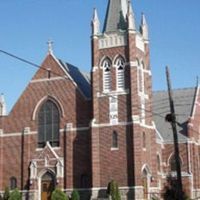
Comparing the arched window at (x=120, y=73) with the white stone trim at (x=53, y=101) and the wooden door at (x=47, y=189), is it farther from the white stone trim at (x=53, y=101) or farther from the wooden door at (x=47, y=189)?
the wooden door at (x=47, y=189)

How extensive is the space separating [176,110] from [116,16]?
1389cm

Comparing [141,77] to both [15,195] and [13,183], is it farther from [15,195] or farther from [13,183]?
[13,183]

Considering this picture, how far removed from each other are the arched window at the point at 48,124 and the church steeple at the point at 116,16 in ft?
28.1

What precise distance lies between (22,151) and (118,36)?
13511 millimetres

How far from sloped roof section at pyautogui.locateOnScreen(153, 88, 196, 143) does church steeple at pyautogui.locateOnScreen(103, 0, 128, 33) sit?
38.5 ft

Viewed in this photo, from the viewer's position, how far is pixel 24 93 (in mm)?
50500

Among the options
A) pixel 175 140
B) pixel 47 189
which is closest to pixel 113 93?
pixel 47 189

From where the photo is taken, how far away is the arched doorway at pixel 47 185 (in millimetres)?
47216

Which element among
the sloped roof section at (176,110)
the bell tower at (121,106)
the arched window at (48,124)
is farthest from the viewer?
the sloped roof section at (176,110)

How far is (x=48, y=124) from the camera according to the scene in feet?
160

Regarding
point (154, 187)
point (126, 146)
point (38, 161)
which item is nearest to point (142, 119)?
point (126, 146)

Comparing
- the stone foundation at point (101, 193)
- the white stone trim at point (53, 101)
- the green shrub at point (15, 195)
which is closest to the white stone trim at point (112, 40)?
the white stone trim at point (53, 101)

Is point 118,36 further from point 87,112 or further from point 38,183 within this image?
point 38,183

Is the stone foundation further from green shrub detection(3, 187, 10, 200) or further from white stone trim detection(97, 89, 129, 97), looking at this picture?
white stone trim detection(97, 89, 129, 97)
